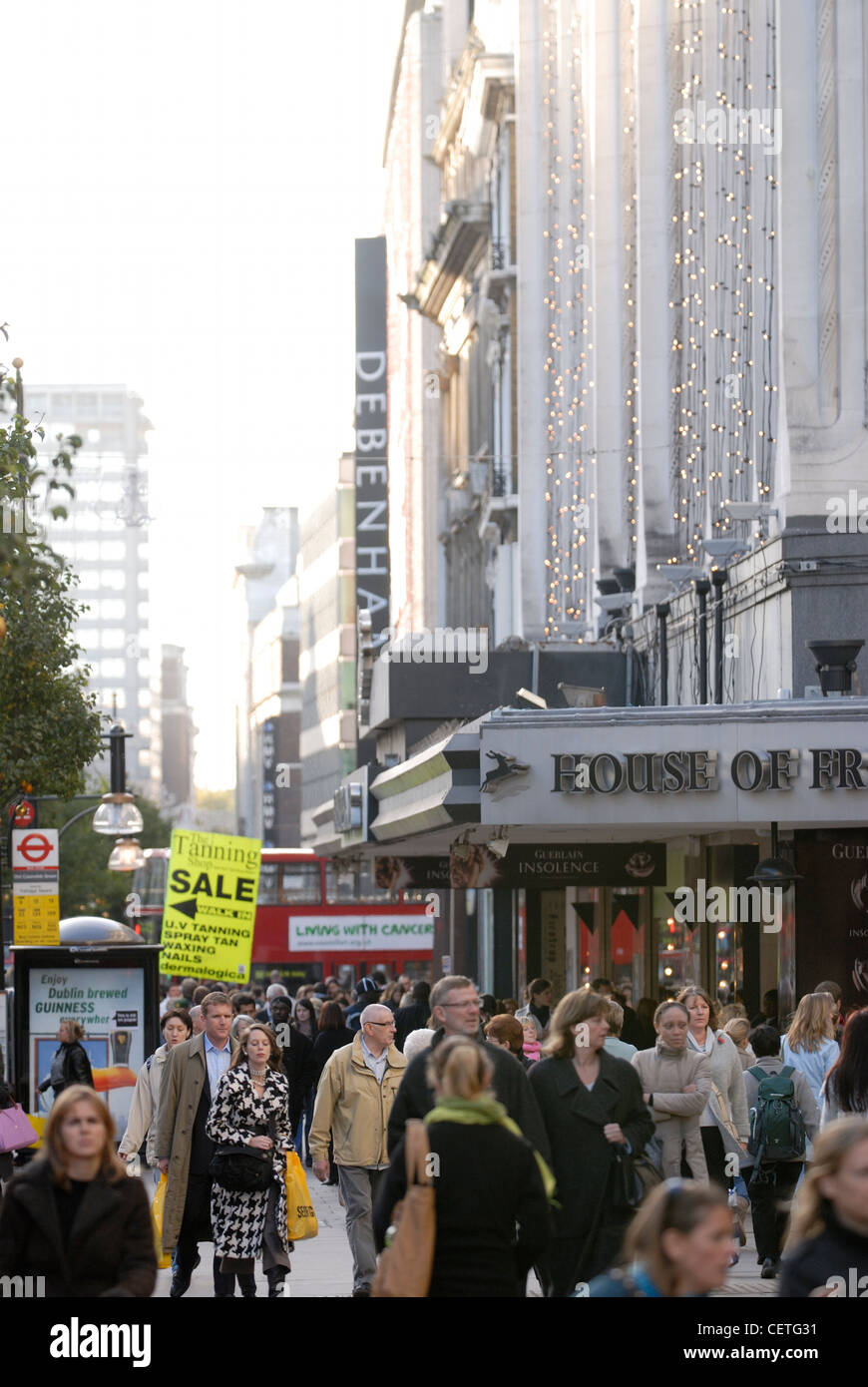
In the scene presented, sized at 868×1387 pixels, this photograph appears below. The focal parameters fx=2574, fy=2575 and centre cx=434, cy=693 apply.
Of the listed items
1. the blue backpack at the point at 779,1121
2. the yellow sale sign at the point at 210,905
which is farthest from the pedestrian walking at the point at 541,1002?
the blue backpack at the point at 779,1121

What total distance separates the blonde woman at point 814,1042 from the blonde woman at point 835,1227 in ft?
25.6

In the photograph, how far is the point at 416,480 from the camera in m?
69.7

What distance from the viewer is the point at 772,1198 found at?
15.0 meters

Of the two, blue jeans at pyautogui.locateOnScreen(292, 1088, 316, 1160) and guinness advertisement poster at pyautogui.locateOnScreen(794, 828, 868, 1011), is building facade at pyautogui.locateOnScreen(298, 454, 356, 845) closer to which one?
blue jeans at pyautogui.locateOnScreen(292, 1088, 316, 1160)

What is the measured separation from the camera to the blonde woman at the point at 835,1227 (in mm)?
7027

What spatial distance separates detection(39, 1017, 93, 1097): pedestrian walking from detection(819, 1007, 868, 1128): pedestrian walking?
944cm

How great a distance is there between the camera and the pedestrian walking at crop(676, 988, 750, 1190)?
1539cm

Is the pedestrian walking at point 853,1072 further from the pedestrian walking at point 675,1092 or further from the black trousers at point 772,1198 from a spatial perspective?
the black trousers at point 772,1198

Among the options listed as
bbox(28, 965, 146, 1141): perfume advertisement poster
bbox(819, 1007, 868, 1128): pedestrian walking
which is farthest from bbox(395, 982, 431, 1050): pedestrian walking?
bbox(819, 1007, 868, 1128): pedestrian walking

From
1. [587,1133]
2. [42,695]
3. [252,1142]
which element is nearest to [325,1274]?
[252,1142]

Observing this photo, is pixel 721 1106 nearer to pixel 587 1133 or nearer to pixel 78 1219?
pixel 587 1133

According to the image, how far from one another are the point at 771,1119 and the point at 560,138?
98.7ft

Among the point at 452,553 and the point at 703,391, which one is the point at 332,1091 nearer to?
the point at 703,391
